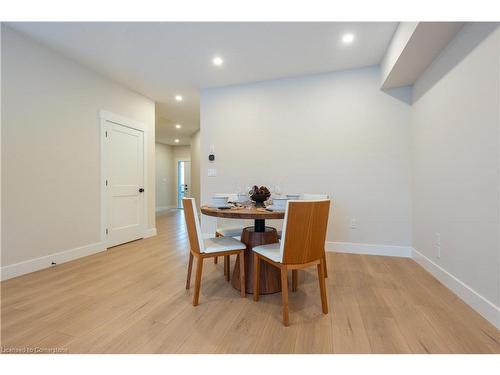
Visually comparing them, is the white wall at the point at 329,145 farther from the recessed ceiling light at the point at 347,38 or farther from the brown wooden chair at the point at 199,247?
the brown wooden chair at the point at 199,247

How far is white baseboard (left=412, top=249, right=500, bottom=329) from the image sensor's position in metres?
1.57

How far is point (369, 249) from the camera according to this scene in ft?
10.6

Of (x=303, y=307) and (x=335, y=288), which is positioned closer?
(x=303, y=307)

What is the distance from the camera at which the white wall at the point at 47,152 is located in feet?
7.91

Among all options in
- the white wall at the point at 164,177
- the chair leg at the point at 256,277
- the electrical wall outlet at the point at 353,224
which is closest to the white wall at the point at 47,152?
the chair leg at the point at 256,277

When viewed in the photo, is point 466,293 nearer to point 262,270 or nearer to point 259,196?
point 262,270

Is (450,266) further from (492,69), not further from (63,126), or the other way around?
(63,126)

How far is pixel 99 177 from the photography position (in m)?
3.42

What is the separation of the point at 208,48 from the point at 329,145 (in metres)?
2.04

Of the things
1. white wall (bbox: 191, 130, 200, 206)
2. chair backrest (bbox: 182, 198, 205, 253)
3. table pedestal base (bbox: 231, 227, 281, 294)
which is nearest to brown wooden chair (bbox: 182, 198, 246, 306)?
chair backrest (bbox: 182, 198, 205, 253)

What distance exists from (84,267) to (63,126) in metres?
1.76

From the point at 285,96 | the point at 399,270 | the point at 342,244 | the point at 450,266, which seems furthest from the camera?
the point at 285,96

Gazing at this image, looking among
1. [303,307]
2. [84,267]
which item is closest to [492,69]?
[303,307]

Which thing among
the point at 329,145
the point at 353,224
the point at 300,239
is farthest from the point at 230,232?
the point at 329,145
